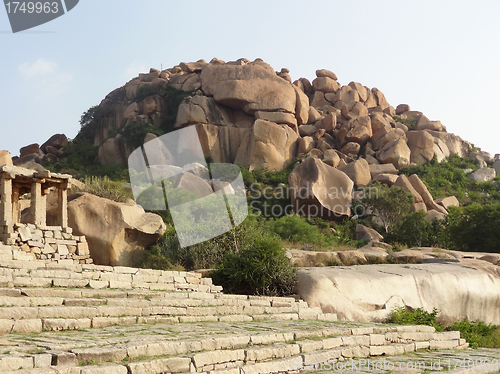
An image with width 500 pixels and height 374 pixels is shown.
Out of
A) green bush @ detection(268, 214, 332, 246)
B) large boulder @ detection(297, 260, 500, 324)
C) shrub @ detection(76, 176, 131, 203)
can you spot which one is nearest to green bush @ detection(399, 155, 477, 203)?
green bush @ detection(268, 214, 332, 246)

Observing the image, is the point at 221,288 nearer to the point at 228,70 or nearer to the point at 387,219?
the point at 387,219

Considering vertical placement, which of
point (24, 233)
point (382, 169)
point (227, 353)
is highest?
point (382, 169)

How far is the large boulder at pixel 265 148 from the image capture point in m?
37.8

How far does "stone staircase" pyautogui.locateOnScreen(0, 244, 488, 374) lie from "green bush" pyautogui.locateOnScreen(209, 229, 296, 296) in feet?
3.74

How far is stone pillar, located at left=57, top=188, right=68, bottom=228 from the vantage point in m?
14.1

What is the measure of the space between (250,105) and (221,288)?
31569 millimetres

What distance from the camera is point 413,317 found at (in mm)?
11516

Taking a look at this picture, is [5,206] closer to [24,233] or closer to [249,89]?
[24,233]

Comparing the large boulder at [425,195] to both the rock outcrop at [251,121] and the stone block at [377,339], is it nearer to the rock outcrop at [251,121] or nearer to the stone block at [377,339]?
the rock outcrop at [251,121]

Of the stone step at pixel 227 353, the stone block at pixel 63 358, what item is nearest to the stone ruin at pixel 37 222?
the stone step at pixel 227 353

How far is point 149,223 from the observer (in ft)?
50.7

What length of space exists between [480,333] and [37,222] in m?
Result: 12.5

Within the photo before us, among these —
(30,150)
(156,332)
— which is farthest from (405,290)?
(30,150)

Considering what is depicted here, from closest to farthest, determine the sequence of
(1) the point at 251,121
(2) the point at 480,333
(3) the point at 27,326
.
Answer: (3) the point at 27,326
(2) the point at 480,333
(1) the point at 251,121
